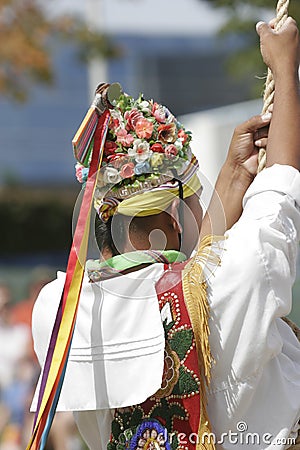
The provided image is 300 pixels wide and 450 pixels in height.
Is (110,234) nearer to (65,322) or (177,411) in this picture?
(65,322)

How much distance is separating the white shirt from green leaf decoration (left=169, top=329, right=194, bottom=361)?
0.04 m

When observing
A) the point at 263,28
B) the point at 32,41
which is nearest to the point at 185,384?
the point at 263,28

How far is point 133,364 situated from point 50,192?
56.0 ft

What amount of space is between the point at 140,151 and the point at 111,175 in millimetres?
103

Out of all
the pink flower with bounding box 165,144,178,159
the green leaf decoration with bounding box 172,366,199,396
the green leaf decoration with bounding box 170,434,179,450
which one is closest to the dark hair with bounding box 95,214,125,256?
the pink flower with bounding box 165,144,178,159

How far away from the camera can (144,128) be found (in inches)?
102

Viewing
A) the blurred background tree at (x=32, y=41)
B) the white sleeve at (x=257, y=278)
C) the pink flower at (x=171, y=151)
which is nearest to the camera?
the white sleeve at (x=257, y=278)

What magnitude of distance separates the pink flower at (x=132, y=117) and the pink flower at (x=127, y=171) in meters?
0.12

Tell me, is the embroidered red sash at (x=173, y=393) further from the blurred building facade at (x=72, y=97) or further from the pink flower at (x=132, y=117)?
the blurred building facade at (x=72, y=97)

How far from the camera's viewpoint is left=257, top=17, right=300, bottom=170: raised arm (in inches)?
96.7

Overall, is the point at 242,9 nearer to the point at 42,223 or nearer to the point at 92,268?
the point at 92,268

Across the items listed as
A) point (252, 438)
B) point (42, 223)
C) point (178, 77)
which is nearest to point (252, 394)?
point (252, 438)

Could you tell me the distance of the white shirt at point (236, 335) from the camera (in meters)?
2.38

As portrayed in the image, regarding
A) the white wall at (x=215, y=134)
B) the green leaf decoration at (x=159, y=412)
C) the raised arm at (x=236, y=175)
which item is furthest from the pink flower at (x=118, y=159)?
the white wall at (x=215, y=134)
